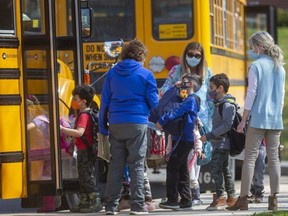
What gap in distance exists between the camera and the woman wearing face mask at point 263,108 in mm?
10125

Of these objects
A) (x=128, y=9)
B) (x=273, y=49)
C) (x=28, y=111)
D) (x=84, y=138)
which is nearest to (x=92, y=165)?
(x=84, y=138)

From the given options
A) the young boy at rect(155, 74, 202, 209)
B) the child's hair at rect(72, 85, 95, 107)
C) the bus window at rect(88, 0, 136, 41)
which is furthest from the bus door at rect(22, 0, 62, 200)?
the bus window at rect(88, 0, 136, 41)

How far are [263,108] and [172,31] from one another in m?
2.58

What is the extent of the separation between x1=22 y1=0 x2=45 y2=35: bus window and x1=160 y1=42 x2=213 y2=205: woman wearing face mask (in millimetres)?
1644

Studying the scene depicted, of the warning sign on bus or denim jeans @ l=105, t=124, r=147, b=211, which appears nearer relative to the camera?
denim jeans @ l=105, t=124, r=147, b=211

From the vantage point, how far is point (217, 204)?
10727mm

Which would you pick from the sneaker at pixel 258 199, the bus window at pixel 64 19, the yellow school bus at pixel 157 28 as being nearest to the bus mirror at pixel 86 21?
the bus window at pixel 64 19

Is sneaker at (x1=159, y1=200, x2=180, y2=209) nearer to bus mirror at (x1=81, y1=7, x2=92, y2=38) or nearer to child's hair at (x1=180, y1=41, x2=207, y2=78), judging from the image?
child's hair at (x1=180, y1=41, x2=207, y2=78)

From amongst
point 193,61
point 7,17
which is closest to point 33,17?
point 7,17

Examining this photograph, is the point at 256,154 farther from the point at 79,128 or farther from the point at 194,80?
the point at 79,128

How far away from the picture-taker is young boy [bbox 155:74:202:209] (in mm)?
10383

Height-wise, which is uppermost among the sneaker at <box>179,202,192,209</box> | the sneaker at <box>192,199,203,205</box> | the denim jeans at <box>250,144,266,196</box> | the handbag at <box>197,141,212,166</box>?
the handbag at <box>197,141,212,166</box>

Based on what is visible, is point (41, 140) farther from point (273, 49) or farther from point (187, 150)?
point (273, 49)

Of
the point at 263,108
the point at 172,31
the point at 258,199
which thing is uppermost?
the point at 172,31
